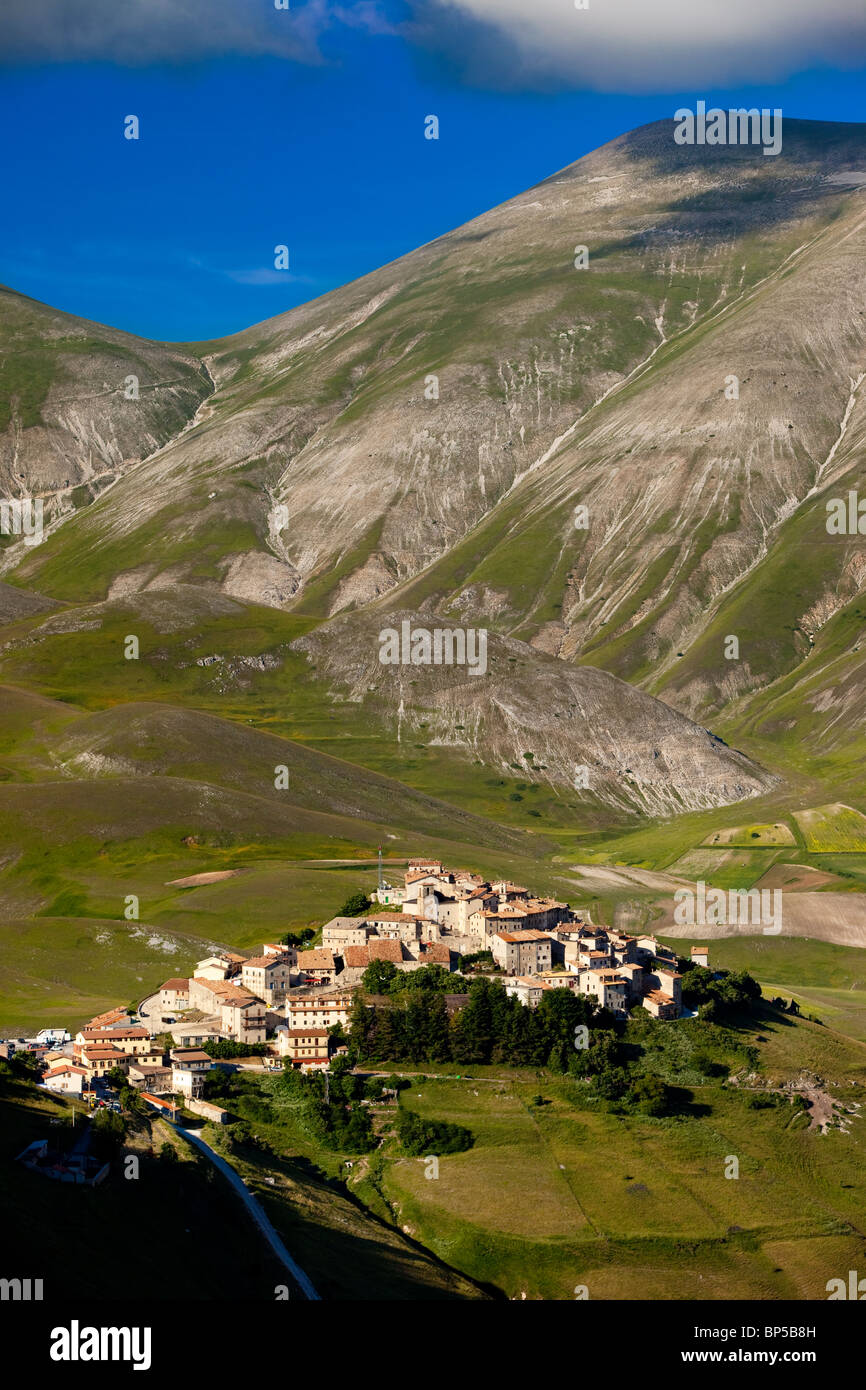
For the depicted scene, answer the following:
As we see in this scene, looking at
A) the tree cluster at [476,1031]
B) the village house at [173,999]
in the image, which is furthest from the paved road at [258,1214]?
the village house at [173,999]

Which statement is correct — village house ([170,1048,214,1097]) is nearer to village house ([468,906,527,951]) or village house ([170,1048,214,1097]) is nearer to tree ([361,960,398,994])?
tree ([361,960,398,994])

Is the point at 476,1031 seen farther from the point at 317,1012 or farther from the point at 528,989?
the point at 317,1012

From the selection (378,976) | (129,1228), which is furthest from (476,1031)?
(129,1228)
